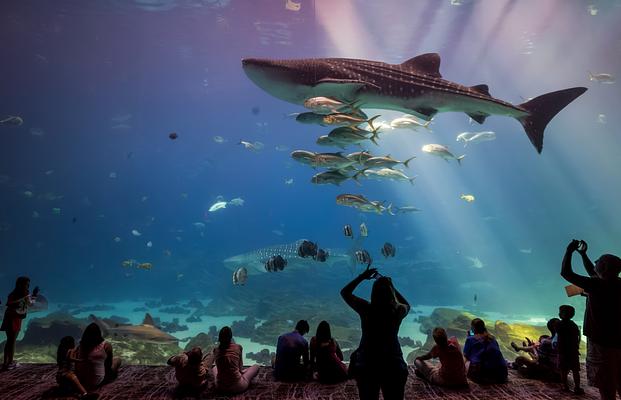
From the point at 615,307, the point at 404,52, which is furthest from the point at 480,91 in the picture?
the point at 404,52

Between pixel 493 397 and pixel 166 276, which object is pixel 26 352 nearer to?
pixel 493 397

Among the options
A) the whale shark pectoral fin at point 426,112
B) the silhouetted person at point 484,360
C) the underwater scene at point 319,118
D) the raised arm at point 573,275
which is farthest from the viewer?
the underwater scene at point 319,118

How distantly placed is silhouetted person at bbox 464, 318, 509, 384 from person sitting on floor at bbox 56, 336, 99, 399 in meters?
4.94

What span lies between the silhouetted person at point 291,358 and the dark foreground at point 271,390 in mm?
123

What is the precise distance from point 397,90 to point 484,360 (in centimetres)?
410

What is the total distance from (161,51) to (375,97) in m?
30.3

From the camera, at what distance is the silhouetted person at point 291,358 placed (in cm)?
457

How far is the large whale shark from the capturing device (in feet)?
15.3

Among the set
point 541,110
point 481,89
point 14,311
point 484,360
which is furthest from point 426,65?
point 14,311

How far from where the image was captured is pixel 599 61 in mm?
24703

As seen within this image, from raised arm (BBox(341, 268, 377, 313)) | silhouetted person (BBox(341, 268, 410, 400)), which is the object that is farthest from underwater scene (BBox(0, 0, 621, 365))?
silhouetted person (BBox(341, 268, 410, 400))

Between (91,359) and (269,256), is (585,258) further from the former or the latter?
(269,256)

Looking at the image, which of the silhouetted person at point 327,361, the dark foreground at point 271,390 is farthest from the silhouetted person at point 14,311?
the silhouetted person at point 327,361

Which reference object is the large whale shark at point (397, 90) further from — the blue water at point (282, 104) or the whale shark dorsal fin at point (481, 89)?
the blue water at point (282, 104)
